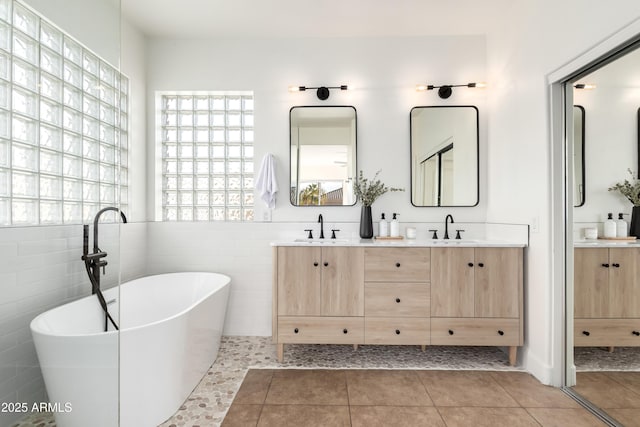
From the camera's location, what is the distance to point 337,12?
8.48 ft

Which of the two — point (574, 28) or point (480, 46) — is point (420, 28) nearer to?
point (480, 46)

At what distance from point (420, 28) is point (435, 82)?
0.48 metres

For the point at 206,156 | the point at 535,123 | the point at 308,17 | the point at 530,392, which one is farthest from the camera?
the point at 206,156

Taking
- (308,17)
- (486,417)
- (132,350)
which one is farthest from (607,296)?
(308,17)

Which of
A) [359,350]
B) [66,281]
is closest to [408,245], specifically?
[359,350]

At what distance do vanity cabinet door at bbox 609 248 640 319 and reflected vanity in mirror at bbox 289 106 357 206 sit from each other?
181cm

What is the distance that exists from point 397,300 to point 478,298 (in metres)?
0.59

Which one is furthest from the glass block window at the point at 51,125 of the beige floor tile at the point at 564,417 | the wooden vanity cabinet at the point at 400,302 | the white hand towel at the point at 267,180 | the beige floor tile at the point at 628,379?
the beige floor tile at the point at 628,379

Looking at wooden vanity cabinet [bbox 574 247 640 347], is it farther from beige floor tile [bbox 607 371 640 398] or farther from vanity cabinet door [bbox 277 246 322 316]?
vanity cabinet door [bbox 277 246 322 316]

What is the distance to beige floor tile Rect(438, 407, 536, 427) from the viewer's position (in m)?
1.76

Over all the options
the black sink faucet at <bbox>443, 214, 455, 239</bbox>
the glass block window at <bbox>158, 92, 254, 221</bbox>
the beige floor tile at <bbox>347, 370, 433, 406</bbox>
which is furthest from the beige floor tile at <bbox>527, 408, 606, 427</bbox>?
the glass block window at <bbox>158, 92, 254, 221</bbox>

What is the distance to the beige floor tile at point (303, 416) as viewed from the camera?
1756 mm

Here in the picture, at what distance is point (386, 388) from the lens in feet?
6.89

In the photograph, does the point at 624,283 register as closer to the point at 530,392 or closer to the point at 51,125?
the point at 530,392
